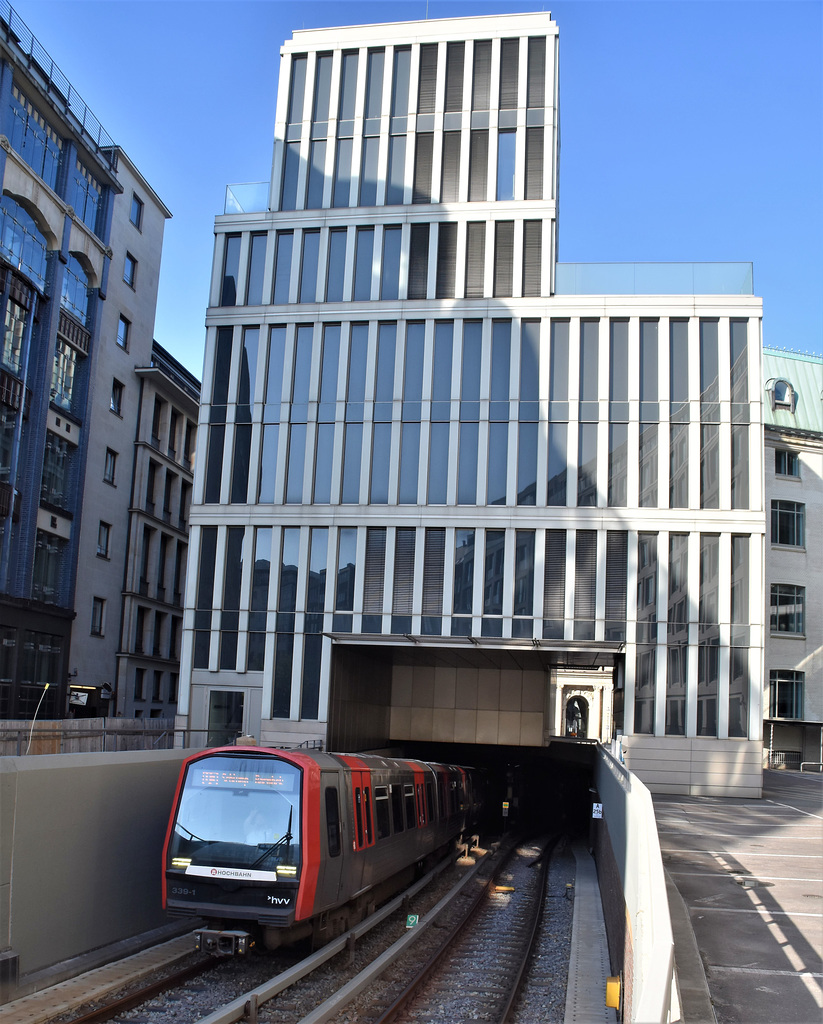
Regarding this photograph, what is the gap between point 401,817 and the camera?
62.1ft

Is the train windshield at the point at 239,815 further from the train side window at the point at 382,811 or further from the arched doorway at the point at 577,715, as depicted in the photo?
the arched doorway at the point at 577,715

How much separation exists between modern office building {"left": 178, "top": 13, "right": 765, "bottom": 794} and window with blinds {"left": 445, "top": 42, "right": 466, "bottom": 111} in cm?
8

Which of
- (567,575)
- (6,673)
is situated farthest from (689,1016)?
(6,673)

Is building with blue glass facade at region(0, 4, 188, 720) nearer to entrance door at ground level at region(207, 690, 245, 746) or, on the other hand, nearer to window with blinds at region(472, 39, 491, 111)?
entrance door at ground level at region(207, 690, 245, 746)

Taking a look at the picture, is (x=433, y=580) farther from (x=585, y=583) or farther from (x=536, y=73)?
(x=536, y=73)

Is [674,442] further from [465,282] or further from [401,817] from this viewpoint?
[401,817]

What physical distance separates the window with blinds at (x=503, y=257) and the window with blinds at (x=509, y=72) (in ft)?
16.4

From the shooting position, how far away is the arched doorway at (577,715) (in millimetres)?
84669

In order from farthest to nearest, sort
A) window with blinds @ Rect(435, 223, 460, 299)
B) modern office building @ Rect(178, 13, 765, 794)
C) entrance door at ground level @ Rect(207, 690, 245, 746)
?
1. window with blinds @ Rect(435, 223, 460, 299)
2. entrance door at ground level @ Rect(207, 690, 245, 746)
3. modern office building @ Rect(178, 13, 765, 794)

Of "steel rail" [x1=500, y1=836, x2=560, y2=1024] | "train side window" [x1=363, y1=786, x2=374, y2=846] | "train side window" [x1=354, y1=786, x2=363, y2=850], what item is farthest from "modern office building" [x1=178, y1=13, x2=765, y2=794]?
"train side window" [x1=354, y1=786, x2=363, y2=850]

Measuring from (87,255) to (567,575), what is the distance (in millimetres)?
27836

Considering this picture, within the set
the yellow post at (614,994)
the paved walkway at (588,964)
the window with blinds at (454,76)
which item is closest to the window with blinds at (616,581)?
the paved walkway at (588,964)

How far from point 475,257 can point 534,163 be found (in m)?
4.51

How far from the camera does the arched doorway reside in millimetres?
84669
